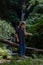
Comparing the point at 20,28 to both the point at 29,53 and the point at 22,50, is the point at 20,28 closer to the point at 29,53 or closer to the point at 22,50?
the point at 22,50

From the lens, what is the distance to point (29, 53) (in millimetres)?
11227

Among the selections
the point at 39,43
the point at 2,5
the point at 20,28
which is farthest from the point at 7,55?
the point at 2,5

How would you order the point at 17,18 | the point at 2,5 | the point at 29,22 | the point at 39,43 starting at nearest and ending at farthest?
the point at 2,5 → the point at 39,43 → the point at 29,22 → the point at 17,18

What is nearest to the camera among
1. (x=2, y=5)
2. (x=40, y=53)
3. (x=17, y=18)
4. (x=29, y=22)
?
(x=2, y=5)

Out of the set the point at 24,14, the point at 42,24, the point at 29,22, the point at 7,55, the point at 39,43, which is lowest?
the point at 7,55

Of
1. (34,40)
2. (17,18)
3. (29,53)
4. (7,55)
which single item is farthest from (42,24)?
(17,18)

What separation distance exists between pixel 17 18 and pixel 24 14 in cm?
135

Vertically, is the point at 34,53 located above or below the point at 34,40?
below

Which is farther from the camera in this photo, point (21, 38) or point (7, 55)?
point (7, 55)

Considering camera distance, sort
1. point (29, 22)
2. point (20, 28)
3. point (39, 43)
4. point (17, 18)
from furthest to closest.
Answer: point (17, 18) → point (29, 22) → point (39, 43) → point (20, 28)

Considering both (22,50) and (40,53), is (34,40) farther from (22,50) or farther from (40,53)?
(22,50)

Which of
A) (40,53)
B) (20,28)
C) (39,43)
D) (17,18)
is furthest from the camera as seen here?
(17,18)

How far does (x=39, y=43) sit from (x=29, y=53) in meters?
1.25

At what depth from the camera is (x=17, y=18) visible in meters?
21.0
